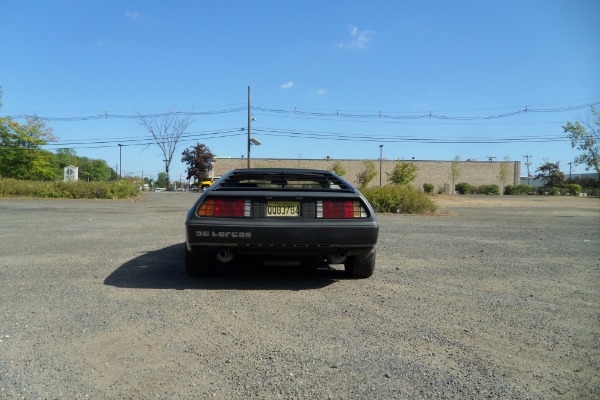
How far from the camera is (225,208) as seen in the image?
4051 mm

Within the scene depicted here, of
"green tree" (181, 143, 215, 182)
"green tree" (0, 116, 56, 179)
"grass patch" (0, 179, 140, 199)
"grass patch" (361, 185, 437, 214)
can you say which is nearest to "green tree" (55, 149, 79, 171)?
"green tree" (181, 143, 215, 182)

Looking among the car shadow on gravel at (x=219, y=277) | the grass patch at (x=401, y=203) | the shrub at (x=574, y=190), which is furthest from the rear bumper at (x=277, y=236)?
the shrub at (x=574, y=190)

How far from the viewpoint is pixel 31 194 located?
27906 mm

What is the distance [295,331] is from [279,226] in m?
1.18

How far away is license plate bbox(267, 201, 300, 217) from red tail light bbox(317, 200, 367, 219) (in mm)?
222

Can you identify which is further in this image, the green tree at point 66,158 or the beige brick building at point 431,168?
the green tree at point 66,158

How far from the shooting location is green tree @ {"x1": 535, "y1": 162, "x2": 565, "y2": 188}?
71.4 metres

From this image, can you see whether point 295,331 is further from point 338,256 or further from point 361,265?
point 361,265

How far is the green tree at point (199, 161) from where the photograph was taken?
7014 cm

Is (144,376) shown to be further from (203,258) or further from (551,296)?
(551,296)

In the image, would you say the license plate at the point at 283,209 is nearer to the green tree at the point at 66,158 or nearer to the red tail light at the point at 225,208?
the red tail light at the point at 225,208

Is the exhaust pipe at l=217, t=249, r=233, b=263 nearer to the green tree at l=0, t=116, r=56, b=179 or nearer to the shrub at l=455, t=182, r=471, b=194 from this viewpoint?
the green tree at l=0, t=116, r=56, b=179

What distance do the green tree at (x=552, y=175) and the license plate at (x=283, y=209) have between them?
77.3 meters

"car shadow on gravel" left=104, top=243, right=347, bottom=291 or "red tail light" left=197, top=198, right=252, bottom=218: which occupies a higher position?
"red tail light" left=197, top=198, right=252, bottom=218
